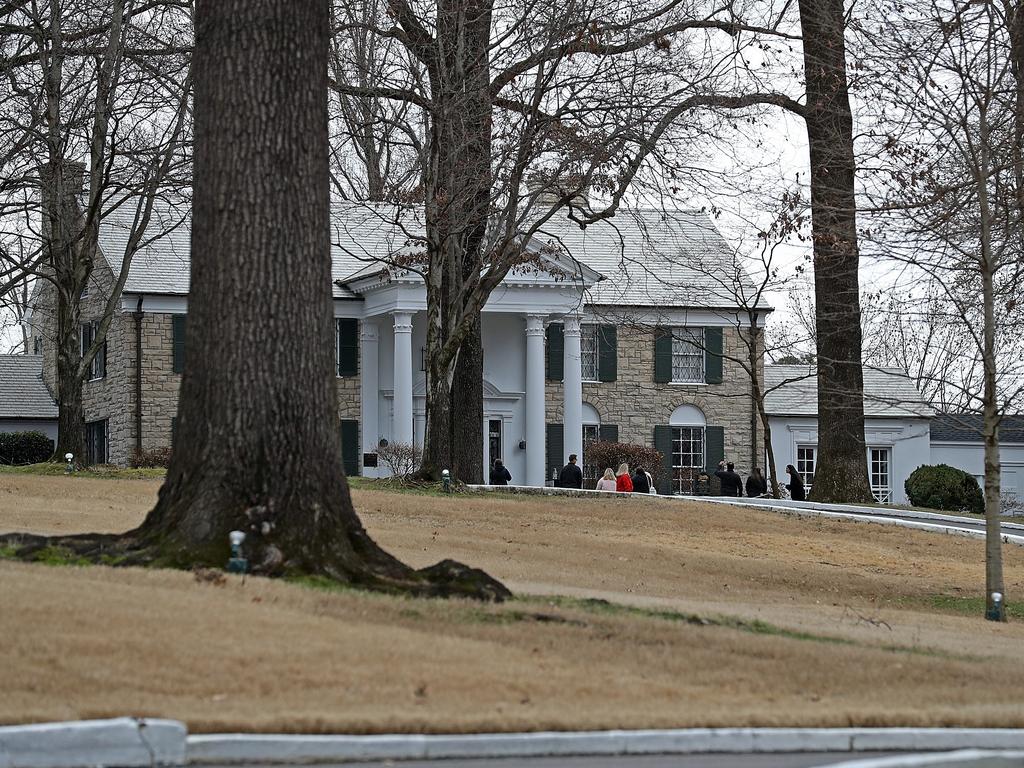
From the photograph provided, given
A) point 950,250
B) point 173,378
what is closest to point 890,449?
point 173,378

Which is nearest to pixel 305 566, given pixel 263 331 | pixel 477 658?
pixel 263 331

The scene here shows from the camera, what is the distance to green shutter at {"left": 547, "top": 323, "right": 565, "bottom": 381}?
40688 millimetres

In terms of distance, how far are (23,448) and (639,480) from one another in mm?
17158

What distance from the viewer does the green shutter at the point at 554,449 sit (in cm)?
3972

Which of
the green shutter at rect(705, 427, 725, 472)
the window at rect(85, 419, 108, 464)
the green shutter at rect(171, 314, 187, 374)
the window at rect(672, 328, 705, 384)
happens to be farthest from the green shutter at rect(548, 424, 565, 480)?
the window at rect(85, 419, 108, 464)

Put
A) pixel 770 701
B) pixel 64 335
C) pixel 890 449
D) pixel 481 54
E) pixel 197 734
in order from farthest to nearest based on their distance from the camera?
pixel 890 449
pixel 64 335
pixel 481 54
pixel 770 701
pixel 197 734

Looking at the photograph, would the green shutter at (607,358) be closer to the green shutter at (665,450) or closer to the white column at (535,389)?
the green shutter at (665,450)

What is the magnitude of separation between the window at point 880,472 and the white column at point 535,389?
11599mm

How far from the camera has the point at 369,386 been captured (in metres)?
39.3

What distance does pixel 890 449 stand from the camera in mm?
44594

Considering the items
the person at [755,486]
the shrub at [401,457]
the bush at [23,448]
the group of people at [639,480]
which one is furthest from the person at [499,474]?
the bush at [23,448]

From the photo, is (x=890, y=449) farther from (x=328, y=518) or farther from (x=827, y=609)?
Result: (x=328, y=518)

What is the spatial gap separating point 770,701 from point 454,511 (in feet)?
44.7

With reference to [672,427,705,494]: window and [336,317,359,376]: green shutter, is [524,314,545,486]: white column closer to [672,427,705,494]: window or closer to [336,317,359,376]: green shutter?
[336,317,359,376]: green shutter
